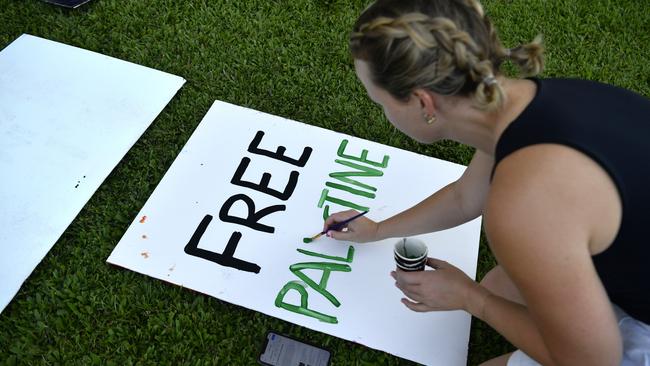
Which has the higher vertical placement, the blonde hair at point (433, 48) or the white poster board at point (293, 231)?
the blonde hair at point (433, 48)

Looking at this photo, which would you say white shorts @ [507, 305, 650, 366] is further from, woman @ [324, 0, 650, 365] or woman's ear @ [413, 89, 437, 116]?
woman's ear @ [413, 89, 437, 116]

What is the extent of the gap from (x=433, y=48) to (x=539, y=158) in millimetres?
238

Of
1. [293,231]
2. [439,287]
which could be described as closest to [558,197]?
[439,287]

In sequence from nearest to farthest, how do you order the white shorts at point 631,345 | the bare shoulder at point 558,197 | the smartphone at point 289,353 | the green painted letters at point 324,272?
the bare shoulder at point 558,197, the white shorts at point 631,345, the smartphone at point 289,353, the green painted letters at point 324,272

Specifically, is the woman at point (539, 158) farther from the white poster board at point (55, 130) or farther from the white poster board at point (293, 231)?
the white poster board at point (55, 130)

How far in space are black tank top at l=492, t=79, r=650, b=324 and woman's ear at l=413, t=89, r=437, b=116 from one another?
127 mm

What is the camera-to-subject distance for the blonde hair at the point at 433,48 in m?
0.88

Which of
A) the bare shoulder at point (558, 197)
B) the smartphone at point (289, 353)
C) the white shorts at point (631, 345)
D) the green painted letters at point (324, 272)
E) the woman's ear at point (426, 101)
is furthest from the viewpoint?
the green painted letters at point (324, 272)

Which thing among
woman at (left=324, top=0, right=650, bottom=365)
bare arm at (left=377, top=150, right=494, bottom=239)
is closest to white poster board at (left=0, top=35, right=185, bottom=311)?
bare arm at (left=377, top=150, right=494, bottom=239)

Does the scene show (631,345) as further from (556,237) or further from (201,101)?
(201,101)

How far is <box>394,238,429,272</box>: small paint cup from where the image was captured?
116 cm

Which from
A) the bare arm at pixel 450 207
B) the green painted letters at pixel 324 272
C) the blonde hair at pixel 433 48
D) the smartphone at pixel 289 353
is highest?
the blonde hair at pixel 433 48

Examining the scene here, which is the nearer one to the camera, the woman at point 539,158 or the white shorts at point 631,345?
the woman at point 539,158

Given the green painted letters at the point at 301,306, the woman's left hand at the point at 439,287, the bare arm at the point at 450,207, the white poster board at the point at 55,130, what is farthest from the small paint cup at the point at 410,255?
the white poster board at the point at 55,130
